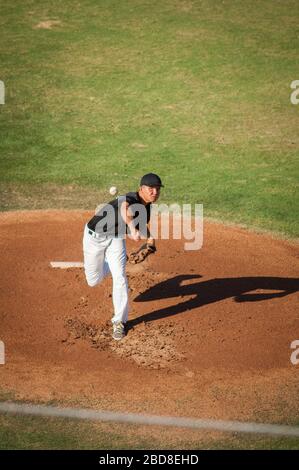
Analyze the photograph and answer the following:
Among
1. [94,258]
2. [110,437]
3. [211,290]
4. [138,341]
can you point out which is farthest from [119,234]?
[110,437]

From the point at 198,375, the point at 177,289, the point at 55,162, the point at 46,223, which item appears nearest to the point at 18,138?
the point at 55,162

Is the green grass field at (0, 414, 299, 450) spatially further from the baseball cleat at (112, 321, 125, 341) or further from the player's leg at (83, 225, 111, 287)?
the player's leg at (83, 225, 111, 287)

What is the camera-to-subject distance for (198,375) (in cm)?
869

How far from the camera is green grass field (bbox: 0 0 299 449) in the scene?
14.2 m

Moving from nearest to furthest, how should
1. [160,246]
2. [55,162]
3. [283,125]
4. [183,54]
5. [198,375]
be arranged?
[198,375], [160,246], [55,162], [283,125], [183,54]

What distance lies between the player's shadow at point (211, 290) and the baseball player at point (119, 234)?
788 millimetres

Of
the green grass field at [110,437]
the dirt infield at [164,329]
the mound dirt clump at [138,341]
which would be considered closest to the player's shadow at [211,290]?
the dirt infield at [164,329]

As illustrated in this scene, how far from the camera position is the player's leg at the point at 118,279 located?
9227mm

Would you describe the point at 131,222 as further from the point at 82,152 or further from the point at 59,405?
the point at 82,152

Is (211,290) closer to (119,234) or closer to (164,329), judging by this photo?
Result: (164,329)

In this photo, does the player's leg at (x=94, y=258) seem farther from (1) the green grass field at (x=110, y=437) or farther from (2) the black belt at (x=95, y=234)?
(1) the green grass field at (x=110, y=437)

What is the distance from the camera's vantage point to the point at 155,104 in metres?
17.5

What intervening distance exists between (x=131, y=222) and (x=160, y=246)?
119 inches

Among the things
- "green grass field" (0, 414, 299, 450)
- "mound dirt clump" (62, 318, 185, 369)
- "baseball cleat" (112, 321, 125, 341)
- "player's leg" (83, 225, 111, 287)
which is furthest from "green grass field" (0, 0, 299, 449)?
"green grass field" (0, 414, 299, 450)
